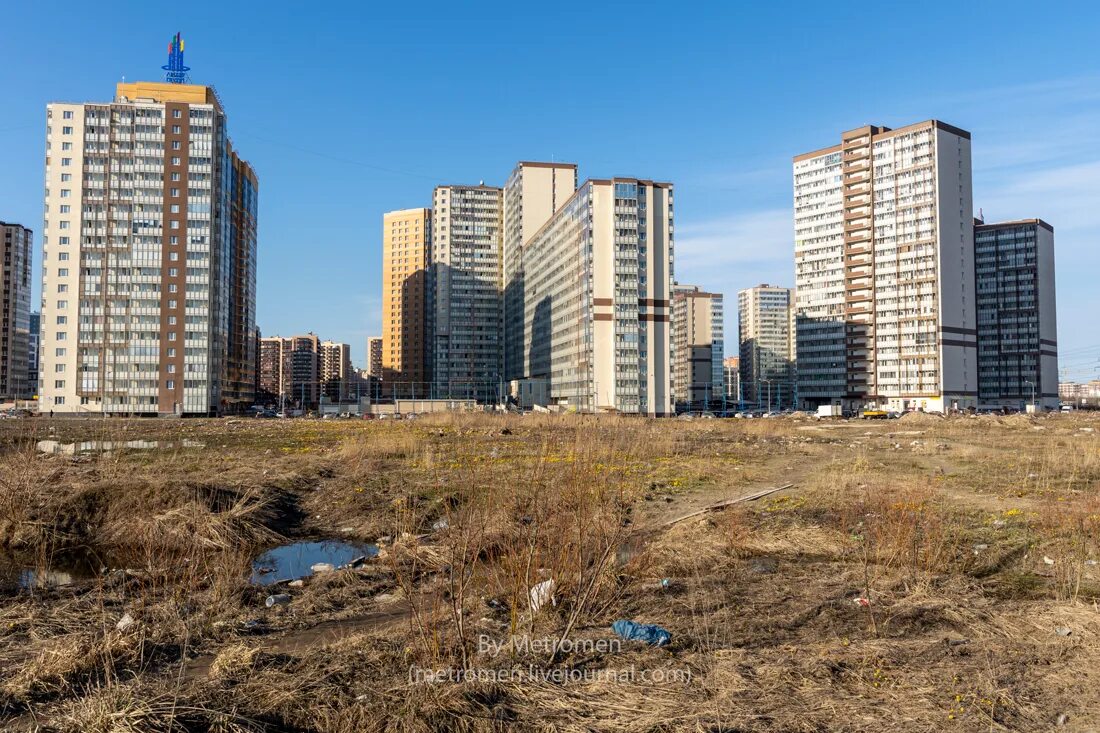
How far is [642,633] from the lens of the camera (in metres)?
6.24

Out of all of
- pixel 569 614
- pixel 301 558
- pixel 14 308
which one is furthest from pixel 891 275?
pixel 14 308

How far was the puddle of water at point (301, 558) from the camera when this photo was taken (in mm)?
9977

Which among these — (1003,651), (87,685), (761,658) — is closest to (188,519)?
(87,685)

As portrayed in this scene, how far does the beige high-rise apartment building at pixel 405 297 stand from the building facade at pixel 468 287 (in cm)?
2075

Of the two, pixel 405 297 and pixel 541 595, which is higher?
pixel 405 297

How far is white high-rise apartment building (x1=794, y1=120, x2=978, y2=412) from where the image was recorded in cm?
10856

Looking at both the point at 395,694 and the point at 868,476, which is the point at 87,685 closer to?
the point at 395,694

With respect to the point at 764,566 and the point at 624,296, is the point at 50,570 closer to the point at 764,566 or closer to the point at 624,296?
the point at 764,566

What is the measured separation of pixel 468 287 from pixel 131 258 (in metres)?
72.7

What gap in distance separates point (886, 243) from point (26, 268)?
602 ft

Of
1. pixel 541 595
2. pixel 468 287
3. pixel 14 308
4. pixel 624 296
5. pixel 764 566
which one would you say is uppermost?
pixel 468 287

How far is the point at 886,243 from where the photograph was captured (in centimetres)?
11419

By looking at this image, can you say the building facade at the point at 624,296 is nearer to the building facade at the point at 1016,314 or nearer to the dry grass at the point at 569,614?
the building facade at the point at 1016,314

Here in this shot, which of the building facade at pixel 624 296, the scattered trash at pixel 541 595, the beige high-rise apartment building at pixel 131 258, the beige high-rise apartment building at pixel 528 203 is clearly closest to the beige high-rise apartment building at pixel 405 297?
the beige high-rise apartment building at pixel 528 203
